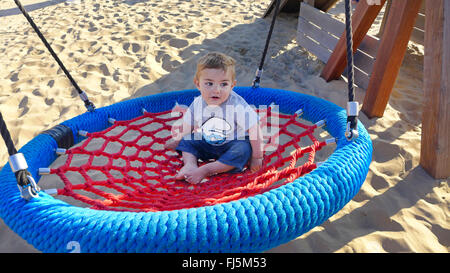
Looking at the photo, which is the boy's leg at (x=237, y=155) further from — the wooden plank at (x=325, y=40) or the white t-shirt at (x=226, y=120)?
the wooden plank at (x=325, y=40)

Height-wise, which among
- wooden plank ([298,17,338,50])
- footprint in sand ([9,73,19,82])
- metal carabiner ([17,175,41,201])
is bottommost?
footprint in sand ([9,73,19,82])

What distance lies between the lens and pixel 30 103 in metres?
2.42

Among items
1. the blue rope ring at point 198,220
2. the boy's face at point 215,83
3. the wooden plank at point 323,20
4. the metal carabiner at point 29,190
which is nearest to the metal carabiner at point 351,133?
the blue rope ring at point 198,220

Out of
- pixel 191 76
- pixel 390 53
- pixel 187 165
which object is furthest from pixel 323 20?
pixel 187 165

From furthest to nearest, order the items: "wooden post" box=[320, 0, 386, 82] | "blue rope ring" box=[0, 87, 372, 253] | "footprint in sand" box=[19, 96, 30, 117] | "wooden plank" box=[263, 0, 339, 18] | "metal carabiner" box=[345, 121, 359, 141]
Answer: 1. "wooden plank" box=[263, 0, 339, 18]
2. "footprint in sand" box=[19, 96, 30, 117]
3. "wooden post" box=[320, 0, 386, 82]
4. "metal carabiner" box=[345, 121, 359, 141]
5. "blue rope ring" box=[0, 87, 372, 253]

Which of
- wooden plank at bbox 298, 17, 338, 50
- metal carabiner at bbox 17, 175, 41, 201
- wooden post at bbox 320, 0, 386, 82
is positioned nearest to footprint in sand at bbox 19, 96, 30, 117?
metal carabiner at bbox 17, 175, 41, 201

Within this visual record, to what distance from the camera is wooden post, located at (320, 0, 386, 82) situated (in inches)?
85.9

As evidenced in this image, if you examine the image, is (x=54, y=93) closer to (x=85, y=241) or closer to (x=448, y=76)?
(x=85, y=241)

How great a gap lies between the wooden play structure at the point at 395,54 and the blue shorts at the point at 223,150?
40.2 inches

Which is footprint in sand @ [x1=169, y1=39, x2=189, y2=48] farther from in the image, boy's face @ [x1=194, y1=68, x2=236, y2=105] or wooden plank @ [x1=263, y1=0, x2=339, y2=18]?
boy's face @ [x1=194, y1=68, x2=236, y2=105]

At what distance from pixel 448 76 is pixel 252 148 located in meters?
1.07

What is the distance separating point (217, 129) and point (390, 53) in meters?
1.30

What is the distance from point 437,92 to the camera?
155 cm

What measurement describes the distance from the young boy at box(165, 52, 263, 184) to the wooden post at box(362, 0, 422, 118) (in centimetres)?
111
